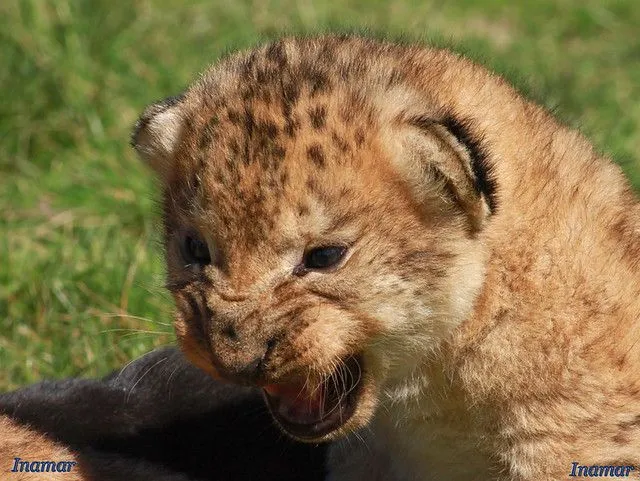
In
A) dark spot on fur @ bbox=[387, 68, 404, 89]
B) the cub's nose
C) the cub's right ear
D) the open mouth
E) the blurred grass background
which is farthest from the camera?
the blurred grass background

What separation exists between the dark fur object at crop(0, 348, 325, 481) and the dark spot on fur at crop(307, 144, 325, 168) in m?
1.06

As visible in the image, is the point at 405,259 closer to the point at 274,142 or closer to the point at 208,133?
the point at 274,142

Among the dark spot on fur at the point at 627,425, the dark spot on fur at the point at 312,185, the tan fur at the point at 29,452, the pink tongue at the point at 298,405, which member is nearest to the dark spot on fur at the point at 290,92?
the dark spot on fur at the point at 312,185

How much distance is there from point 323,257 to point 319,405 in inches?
18.7

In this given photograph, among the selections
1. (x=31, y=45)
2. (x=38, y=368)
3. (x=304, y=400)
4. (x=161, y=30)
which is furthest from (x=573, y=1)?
(x=304, y=400)

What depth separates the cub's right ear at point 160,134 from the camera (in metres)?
3.92

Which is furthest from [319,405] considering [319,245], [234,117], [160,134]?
[160,134]

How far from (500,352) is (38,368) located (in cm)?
210

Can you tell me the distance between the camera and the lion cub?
3.46m

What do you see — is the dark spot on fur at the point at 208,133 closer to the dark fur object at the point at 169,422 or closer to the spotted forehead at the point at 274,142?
the spotted forehead at the point at 274,142

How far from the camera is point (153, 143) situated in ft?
13.1

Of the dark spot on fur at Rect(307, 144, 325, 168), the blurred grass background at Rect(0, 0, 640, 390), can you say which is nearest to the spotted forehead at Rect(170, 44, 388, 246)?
the dark spot on fur at Rect(307, 144, 325, 168)

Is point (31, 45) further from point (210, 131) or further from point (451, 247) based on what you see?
point (451, 247)

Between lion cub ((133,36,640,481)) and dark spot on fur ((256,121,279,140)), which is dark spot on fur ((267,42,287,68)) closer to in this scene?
lion cub ((133,36,640,481))
